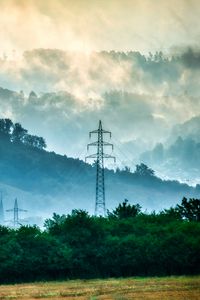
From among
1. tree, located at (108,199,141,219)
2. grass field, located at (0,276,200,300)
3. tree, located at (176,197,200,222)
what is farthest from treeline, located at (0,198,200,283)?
tree, located at (176,197,200,222)

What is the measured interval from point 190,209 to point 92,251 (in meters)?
42.5

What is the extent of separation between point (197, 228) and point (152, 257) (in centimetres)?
1283

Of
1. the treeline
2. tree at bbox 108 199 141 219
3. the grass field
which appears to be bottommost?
the grass field

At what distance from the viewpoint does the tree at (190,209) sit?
131750mm

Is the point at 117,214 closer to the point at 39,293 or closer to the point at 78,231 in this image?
the point at 78,231

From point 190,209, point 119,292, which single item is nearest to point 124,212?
point 190,209

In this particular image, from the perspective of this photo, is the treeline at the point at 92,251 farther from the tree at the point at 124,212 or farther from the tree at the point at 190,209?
the tree at the point at 190,209

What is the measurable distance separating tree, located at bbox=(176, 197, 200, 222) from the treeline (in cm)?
2707

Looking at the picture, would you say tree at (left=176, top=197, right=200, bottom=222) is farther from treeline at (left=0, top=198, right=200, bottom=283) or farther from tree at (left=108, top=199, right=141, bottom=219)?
treeline at (left=0, top=198, right=200, bottom=283)

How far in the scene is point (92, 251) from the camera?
96875mm

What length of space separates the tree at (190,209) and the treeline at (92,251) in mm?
27072

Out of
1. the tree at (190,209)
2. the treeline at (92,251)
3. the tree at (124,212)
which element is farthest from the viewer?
the tree at (190,209)

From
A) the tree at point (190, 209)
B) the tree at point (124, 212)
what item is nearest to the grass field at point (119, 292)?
the tree at point (124, 212)

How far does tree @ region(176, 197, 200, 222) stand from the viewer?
132 m
